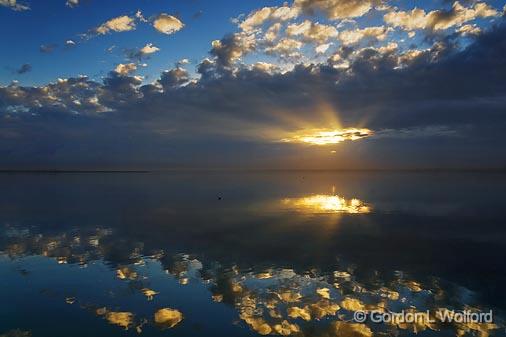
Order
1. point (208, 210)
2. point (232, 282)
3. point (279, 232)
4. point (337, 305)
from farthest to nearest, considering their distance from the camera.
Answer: point (208, 210) → point (279, 232) → point (232, 282) → point (337, 305)

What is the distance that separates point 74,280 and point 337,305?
15.5 metres

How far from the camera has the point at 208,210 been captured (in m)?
60.0

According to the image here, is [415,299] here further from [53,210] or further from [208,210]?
[53,210]

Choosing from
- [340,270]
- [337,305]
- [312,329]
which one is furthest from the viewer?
[340,270]

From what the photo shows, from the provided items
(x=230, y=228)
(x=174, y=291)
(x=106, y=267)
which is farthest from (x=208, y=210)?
(x=174, y=291)

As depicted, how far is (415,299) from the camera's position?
68.2 ft

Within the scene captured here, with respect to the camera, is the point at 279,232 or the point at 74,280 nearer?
the point at 74,280

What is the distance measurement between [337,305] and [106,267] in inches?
624

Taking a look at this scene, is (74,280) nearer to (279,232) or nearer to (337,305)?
(337,305)

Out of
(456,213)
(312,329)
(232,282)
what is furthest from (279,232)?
A: (456,213)

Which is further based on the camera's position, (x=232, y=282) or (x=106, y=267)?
(x=106, y=267)

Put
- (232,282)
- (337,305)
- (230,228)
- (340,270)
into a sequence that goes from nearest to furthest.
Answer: (337,305), (232,282), (340,270), (230,228)

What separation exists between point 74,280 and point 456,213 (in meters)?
50.4

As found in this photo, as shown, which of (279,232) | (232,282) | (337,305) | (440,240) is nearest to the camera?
(337,305)
